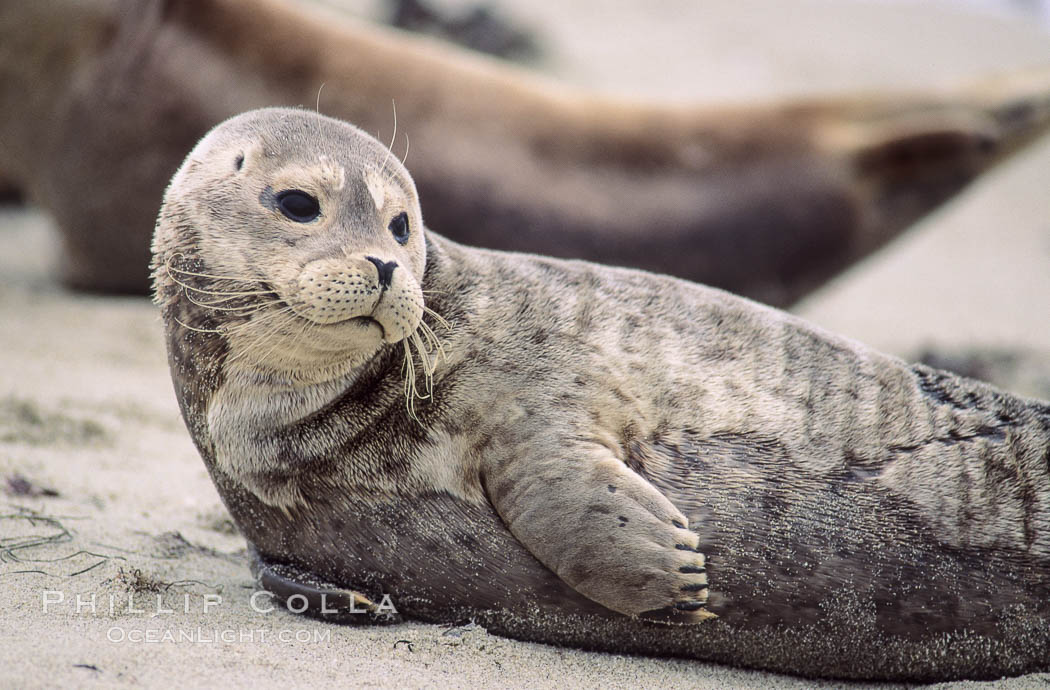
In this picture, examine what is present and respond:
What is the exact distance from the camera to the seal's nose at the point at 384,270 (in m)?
2.36

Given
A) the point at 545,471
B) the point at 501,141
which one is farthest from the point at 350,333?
the point at 501,141

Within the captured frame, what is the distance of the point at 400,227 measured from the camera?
2.62 meters

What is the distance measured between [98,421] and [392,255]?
2.00 m

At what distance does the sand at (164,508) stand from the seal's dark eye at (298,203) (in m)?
0.96

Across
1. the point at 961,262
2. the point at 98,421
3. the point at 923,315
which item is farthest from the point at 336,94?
the point at 961,262

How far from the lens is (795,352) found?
9.67ft

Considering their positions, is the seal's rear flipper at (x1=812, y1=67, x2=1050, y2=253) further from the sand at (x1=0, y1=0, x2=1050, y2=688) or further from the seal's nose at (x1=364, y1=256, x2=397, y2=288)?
the seal's nose at (x1=364, y1=256, x2=397, y2=288)

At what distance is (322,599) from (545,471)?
0.65 m

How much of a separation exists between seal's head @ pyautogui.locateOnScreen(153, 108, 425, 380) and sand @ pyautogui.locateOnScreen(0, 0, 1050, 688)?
624mm

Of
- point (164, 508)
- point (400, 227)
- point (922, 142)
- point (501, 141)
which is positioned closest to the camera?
point (400, 227)

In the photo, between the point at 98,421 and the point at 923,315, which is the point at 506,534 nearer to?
the point at 98,421

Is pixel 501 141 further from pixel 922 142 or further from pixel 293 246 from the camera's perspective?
pixel 293 246

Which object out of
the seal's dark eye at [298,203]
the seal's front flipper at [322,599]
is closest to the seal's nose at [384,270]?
the seal's dark eye at [298,203]

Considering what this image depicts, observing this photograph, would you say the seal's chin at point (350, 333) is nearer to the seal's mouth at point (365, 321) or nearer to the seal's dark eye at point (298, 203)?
the seal's mouth at point (365, 321)
